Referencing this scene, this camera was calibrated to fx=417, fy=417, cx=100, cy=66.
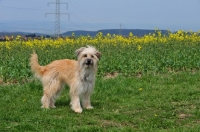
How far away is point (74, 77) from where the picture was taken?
9312 mm

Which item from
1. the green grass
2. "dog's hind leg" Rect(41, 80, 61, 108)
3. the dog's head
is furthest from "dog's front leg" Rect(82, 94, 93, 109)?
the dog's head

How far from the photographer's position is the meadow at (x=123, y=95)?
783cm

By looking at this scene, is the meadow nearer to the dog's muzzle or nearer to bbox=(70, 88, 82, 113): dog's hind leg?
bbox=(70, 88, 82, 113): dog's hind leg

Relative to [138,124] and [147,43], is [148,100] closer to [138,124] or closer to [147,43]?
[138,124]

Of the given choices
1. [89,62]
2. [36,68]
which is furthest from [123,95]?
[36,68]

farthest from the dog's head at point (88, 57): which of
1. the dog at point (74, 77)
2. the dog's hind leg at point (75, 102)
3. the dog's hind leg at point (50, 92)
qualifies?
the dog's hind leg at point (50, 92)

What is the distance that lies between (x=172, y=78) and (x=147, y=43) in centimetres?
868

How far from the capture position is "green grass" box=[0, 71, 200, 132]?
766cm

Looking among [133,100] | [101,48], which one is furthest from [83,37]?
[133,100]

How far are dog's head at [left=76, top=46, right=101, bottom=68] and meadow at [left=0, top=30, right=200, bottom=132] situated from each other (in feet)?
3.38

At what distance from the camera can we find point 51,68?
31.6 feet

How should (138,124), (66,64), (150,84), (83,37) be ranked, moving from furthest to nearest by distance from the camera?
(83,37), (150,84), (66,64), (138,124)

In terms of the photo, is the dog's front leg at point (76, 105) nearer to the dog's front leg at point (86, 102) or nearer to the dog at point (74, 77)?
the dog at point (74, 77)

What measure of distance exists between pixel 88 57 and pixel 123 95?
2362 mm
